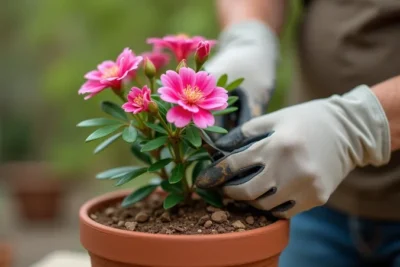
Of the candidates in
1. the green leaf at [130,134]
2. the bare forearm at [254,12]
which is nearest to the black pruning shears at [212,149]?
the green leaf at [130,134]

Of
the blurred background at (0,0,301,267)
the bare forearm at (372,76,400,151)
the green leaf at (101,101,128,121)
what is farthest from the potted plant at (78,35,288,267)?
the blurred background at (0,0,301,267)

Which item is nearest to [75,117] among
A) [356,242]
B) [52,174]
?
[52,174]

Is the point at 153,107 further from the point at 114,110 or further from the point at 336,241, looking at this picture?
the point at 336,241

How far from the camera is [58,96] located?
3545mm

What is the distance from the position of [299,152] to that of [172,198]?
208 mm

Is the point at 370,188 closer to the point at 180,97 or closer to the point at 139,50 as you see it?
the point at 180,97

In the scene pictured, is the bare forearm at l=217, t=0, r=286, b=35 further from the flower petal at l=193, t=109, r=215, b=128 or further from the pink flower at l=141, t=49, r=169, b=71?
the flower petal at l=193, t=109, r=215, b=128

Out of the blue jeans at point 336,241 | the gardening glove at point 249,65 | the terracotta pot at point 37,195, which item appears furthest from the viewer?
the terracotta pot at point 37,195

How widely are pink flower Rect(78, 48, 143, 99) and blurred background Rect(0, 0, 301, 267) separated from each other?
3.10 feet

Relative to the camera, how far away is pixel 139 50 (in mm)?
3262

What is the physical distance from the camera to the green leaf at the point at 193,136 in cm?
80

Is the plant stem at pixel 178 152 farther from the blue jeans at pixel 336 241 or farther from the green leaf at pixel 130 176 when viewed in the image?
the blue jeans at pixel 336 241

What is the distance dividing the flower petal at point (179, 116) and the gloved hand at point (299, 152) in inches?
4.4

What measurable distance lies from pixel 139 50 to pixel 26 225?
176 centimetres
